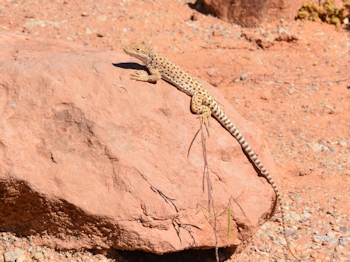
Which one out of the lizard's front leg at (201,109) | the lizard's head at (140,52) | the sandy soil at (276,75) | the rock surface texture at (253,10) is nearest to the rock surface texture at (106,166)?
the lizard's front leg at (201,109)

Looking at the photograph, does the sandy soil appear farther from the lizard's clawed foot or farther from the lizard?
the lizard's clawed foot

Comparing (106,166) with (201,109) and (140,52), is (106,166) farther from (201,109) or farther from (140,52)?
(140,52)

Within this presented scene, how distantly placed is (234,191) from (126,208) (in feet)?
4.30

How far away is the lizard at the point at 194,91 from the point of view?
17.5 feet

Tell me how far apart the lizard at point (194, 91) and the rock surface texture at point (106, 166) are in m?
0.13

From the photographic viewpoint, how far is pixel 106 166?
15.0 ft

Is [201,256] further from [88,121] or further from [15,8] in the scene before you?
[15,8]

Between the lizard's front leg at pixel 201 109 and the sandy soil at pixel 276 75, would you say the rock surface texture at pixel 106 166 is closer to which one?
the lizard's front leg at pixel 201 109

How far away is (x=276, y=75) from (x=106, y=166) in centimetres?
618

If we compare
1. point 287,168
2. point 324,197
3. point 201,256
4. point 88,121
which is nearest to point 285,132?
point 287,168

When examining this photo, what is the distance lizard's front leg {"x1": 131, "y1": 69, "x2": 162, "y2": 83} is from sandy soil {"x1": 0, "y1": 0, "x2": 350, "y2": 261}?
2501 mm

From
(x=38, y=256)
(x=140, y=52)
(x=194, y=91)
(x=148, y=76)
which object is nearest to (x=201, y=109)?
(x=194, y=91)

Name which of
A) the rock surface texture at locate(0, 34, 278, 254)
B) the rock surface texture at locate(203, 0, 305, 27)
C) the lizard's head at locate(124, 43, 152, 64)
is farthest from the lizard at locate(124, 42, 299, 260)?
the rock surface texture at locate(203, 0, 305, 27)

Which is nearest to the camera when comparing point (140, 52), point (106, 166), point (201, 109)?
point (106, 166)
